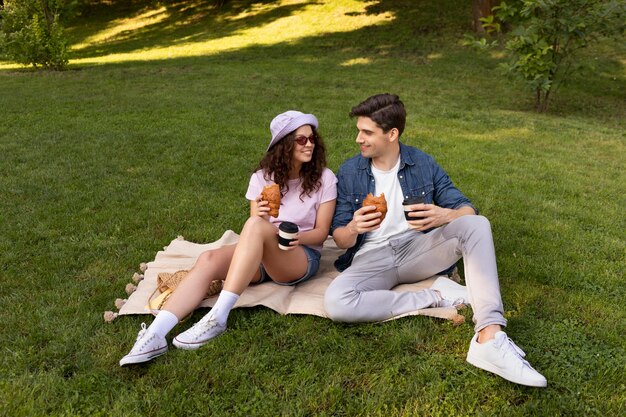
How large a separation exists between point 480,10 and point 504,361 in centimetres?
1835

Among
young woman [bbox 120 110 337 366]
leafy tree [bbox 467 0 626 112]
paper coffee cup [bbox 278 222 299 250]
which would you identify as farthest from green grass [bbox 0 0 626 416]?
leafy tree [bbox 467 0 626 112]

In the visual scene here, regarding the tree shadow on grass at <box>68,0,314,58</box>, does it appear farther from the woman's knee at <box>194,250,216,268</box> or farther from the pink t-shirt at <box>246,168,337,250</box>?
the woman's knee at <box>194,250,216,268</box>

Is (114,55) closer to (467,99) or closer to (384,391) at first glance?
(467,99)

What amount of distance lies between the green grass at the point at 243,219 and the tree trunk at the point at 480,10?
12.6ft

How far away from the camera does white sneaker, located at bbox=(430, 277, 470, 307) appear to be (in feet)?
12.6

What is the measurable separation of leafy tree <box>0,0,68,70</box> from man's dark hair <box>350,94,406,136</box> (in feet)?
50.8

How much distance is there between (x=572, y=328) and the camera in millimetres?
3674

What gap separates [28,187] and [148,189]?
1.49m

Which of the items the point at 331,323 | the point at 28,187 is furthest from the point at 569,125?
the point at 28,187

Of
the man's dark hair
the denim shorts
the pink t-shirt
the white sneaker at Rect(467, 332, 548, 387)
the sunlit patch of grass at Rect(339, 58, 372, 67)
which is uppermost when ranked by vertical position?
the man's dark hair

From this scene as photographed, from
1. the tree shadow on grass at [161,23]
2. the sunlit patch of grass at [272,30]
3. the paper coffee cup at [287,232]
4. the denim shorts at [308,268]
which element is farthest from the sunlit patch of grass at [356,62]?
the paper coffee cup at [287,232]

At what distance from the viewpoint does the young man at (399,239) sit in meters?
3.42

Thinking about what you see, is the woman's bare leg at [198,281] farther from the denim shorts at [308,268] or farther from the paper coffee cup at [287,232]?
the paper coffee cup at [287,232]

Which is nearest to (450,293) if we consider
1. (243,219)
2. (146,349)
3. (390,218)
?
(390,218)
